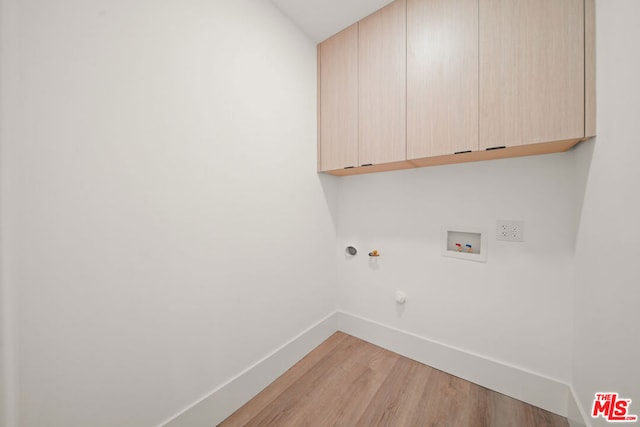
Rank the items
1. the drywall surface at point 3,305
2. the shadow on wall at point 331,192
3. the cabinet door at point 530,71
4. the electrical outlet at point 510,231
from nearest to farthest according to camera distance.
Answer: the drywall surface at point 3,305, the cabinet door at point 530,71, the electrical outlet at point 510,231, the shadow on wall at point 331,192

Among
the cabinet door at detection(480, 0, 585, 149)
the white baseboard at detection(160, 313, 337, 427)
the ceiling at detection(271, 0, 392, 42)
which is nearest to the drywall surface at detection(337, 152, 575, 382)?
the cabinet door at detection(480, 0, 585, 149)

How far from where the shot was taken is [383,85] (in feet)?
4.60

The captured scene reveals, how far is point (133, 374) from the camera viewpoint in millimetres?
863

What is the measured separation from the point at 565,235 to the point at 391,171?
1021 mm

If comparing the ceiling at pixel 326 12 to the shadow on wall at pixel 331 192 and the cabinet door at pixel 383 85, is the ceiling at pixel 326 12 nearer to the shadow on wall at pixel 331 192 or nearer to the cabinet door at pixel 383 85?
the cabinet door at pixel 383 85

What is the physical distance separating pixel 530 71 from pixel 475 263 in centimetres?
104

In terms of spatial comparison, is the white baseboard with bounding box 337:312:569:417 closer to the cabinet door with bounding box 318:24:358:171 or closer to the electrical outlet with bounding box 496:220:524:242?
the electrical outlet with bounding box 496:220:524:242

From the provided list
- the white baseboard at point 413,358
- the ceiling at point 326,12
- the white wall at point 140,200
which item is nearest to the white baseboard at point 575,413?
the white baseboard at point 413,358

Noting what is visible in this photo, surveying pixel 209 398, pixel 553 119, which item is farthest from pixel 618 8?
pixel 209 398

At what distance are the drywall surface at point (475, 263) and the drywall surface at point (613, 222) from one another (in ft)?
0.57

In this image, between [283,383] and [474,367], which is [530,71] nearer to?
[474,367]

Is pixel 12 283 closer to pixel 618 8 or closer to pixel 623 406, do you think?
pixel 623 406

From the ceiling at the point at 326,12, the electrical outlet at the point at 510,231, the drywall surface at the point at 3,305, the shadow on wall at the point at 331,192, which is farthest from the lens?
the shadow on wall at the point at 331,192

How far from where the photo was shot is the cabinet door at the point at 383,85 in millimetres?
1338
